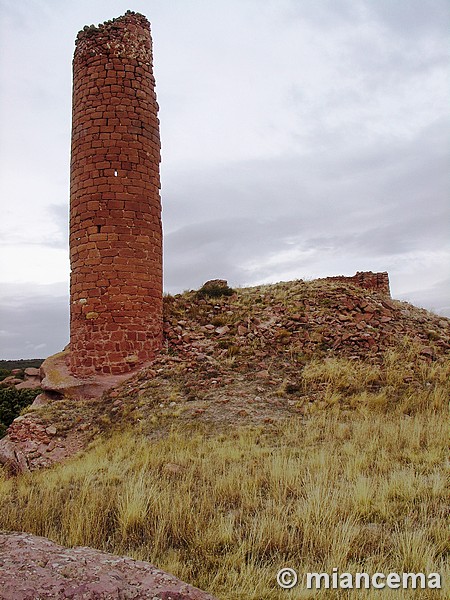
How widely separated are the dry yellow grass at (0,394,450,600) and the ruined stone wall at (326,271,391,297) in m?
12.5

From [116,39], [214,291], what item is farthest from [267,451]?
[116,39]

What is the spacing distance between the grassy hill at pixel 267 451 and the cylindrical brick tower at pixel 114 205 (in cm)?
109

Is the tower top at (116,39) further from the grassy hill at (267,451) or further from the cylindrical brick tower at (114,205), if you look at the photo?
the grassy hill at (267,451)

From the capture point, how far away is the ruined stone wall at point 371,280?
64.5ft

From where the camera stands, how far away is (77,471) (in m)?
6.80

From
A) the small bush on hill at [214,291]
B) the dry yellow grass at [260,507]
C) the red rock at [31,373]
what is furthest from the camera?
the red rock at [31,373]

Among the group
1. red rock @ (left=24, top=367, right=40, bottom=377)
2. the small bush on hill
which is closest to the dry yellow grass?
the small bush on hill

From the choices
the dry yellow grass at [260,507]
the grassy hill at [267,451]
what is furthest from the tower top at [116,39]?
the dry yellow grass at [260,507]

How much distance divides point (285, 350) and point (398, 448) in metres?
5.43

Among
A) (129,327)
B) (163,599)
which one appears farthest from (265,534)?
(129,327)

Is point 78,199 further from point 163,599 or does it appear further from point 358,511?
point 163,599

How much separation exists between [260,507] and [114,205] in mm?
8217

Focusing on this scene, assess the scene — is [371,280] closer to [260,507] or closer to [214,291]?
[214,291]

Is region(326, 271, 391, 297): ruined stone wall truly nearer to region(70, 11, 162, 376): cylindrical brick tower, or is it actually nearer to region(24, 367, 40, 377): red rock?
region(70, 11, 162, 376): cylindrical brick tower
